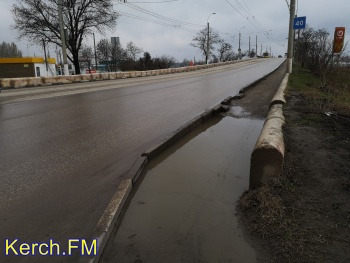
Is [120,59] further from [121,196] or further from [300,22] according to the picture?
[121,196]

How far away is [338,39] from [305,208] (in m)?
19.9

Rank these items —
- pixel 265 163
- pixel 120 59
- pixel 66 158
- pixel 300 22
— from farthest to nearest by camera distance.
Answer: pixel 120 59
pixel 300 22
pixel 66 158
pixel 265 163

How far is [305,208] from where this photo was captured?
329cm

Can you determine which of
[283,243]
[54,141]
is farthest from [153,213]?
[54,141]

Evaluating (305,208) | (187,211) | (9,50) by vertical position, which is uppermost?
(9,50)

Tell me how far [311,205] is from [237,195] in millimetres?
944

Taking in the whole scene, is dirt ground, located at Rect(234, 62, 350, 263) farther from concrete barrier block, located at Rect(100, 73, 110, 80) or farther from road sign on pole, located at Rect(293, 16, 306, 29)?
concrete barrier block, located at Rect(100, 73, 110, 80)

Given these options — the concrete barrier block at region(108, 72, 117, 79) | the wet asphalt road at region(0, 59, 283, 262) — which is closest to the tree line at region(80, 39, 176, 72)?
the concrete barrier block at region(108, 72, 117, 79)

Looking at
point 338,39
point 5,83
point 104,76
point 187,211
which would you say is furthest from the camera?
point 104,76

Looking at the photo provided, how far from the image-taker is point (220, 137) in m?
6.84

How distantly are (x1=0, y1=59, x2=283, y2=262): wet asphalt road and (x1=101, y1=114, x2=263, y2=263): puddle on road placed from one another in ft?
1.41

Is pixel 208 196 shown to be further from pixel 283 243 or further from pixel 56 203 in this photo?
pixel 56 203

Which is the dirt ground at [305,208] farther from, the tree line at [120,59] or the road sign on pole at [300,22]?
the tree line at [120,59]

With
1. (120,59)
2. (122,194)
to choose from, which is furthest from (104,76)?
(120,59)
